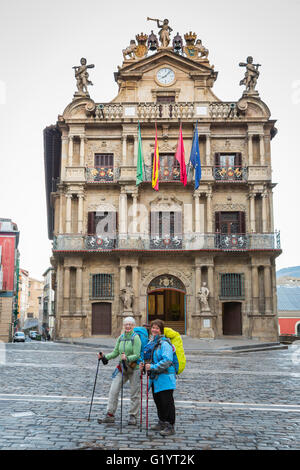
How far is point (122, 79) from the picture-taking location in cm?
3045

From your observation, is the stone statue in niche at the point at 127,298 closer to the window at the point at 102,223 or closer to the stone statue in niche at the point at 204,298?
the window at the point at 102,223

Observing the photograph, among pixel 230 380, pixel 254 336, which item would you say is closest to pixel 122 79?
pixel 254 336

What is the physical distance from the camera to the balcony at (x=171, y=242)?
27.6 meters

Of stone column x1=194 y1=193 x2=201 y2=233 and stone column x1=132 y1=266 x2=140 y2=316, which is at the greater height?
stone column x1=194 y1=193 x2=201 y2=233

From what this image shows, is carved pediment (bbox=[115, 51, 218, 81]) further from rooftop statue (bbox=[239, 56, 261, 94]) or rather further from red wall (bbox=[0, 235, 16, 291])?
red wall (bbox=[0, 235, 16, 291])

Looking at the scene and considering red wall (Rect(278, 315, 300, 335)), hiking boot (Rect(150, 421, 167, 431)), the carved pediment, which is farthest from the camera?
red wall (Rect(278, 315, 300, 335))

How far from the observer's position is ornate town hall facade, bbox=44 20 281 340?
27.6 metres

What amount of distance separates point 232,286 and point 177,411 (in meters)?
20.3

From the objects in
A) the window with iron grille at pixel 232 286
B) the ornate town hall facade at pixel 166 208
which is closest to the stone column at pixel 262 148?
the ornate town hall facade at pixel 166 208

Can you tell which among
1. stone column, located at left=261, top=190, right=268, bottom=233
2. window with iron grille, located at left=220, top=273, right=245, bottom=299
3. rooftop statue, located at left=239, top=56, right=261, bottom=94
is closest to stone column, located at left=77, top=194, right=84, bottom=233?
window with iron grille, located at left=220, top=273, right=245, bottom=299

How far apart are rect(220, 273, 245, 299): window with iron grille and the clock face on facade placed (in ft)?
41.3

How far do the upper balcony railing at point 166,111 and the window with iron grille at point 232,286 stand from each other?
9450 mm

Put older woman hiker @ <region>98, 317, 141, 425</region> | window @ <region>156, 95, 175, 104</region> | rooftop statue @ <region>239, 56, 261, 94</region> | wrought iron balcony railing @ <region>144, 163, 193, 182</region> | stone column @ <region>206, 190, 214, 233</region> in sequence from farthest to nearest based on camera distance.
A: 1. window @ <region>156, 95, 175, 104</region>
2. rooftop statue @ <region>239, 56, 261, 94</region>
3. wrought iron balcony railing @ <region>144, 163, 193, 182</region>
4. stone column @ <region>206, 190, 214, 233</region>
5. older woman hiker @ <region>98, 317, 141, 425</region>
